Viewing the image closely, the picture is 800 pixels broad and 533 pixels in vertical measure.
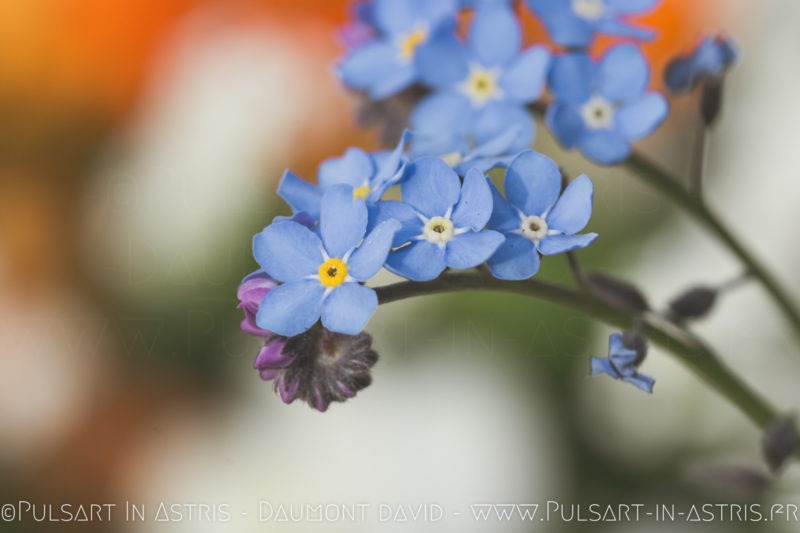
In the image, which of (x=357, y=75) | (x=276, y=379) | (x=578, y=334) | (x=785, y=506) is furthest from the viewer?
(x=578, y=334)

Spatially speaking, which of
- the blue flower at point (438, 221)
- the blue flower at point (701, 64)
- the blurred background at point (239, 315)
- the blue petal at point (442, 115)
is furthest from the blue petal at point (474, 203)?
the blurred background at point (239, 315)

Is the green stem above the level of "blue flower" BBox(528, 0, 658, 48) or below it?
below

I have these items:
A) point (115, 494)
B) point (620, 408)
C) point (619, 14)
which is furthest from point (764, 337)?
point (115, 494)

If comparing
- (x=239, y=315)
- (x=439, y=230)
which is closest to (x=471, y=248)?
(x=439, y=230)

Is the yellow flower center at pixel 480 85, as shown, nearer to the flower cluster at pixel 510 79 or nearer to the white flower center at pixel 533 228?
the flower cluster at pixel 510 79

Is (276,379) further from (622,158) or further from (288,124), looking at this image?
(288,124)

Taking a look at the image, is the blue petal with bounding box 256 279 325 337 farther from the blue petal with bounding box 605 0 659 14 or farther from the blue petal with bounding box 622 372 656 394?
the blue petal with bounding box 605 0 659 14

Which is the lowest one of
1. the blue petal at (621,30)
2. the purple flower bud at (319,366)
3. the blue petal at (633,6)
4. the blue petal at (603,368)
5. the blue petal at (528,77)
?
the blue petal at (603,368)

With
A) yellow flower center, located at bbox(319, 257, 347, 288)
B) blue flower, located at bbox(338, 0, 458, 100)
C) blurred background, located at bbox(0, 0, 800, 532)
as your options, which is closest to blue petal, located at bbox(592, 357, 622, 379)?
yellow flower center, located at bbox(319, 257, 347, 288)
